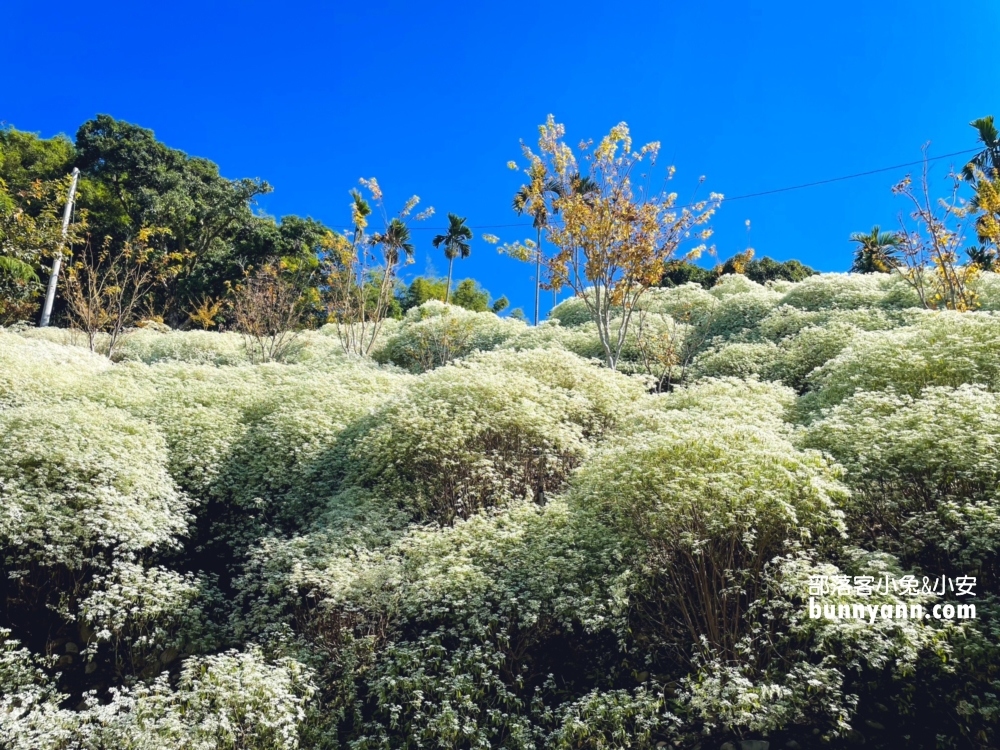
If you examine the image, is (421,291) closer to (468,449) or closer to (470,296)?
(470,296)

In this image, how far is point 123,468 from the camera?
868 centimetres

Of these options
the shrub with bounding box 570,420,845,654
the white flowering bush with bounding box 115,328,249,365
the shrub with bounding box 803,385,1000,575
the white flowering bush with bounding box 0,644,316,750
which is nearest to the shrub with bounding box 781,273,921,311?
the shrub with bounding box 803,385,1000,575

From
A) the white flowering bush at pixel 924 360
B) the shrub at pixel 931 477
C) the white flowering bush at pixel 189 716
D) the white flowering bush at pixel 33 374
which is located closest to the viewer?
the white flowering bush at pixel 189 716

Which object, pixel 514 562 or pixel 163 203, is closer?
pixel 514 562

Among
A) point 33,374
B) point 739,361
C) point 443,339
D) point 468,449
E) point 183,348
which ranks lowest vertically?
point 468,449

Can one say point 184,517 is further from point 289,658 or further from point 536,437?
point 536,437

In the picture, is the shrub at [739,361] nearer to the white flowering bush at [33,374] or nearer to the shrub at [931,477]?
the shrub at [931,477]

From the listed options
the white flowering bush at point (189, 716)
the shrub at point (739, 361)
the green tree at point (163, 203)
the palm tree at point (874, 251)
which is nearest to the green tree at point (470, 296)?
the green tree at point (163, 203)

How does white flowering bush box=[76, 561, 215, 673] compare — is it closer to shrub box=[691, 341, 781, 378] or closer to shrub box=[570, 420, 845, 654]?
shrub box=[570, 420, 845, 654]

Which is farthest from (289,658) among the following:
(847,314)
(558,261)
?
(847,314)

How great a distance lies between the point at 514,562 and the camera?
696 cm

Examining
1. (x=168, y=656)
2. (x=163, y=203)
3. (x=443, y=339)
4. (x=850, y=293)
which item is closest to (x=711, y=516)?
(x=168, y=656)

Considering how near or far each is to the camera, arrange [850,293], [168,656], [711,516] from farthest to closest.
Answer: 1. [850,293]
2. [168,656]
3. [711,516]

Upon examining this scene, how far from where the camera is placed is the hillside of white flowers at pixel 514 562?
5.45m
